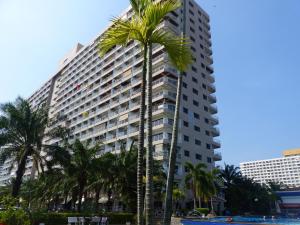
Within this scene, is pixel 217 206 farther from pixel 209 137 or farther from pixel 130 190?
pixel 130 190

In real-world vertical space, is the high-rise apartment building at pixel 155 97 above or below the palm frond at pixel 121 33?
above

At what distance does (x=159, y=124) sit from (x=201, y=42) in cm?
3084

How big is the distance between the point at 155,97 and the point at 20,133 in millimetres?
32067

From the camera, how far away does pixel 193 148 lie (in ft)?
192

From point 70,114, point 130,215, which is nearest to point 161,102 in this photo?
point 130,215

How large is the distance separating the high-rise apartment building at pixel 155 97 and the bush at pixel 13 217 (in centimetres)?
3216

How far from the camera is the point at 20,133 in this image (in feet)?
102

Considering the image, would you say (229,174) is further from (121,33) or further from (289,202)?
(121,33)

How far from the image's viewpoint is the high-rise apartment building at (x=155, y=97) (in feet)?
188

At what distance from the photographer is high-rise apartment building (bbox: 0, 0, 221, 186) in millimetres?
57375

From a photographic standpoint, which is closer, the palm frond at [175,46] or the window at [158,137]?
the palm frond at [175,46]

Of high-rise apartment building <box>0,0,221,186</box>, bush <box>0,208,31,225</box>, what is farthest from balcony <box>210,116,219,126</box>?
bush <box>0,208,31,225</box>

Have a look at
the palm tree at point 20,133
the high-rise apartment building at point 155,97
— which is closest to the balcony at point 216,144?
the high-rise apartment building at point 155,97

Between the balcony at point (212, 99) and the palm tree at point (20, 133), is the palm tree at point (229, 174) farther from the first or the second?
the palm tree at point (20, 133)
